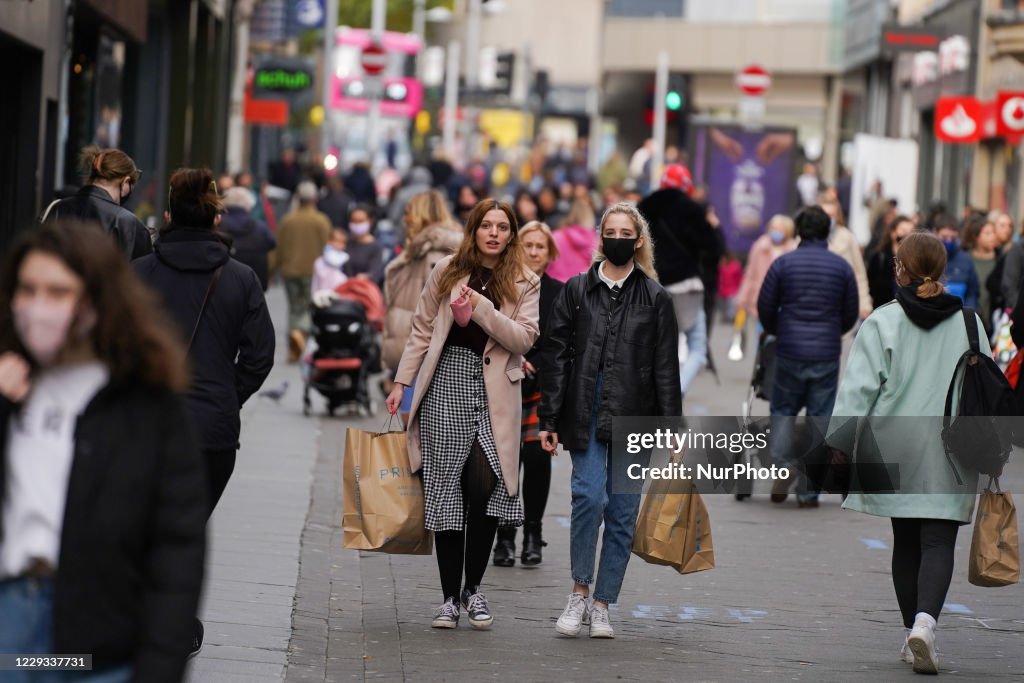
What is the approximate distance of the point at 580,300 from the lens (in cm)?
817

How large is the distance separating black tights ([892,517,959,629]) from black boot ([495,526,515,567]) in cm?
264

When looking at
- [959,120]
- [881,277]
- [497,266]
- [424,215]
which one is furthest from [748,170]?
[497,266]

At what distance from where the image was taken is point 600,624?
26.8ft

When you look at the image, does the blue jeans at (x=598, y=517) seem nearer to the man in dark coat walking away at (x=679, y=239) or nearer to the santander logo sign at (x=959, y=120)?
the man in dark coat walking away at (x=679, y=239)

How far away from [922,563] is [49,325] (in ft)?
15.6

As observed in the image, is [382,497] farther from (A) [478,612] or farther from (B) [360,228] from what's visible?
(B) [360,228]

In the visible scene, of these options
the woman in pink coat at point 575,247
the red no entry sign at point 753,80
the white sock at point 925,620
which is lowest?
the white sock at point 925,620

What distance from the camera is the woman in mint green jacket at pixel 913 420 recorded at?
7.64m

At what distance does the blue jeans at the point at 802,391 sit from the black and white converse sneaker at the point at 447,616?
4.55 meters

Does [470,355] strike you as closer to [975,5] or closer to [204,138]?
[204,138]

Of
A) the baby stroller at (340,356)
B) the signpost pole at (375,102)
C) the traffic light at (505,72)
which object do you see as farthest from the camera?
the traffic light at (505,72)

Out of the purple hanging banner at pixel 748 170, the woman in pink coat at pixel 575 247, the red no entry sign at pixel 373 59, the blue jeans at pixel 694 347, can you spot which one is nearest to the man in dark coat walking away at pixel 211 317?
the woman in pink coat at pixel 575 247

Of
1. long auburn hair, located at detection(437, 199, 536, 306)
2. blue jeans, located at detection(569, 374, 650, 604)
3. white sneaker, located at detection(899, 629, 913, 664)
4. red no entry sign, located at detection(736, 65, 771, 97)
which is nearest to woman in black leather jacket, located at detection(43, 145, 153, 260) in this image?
long auburn hair, located at detection(437, 199, 536, 306)

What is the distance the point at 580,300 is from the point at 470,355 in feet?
1.63
